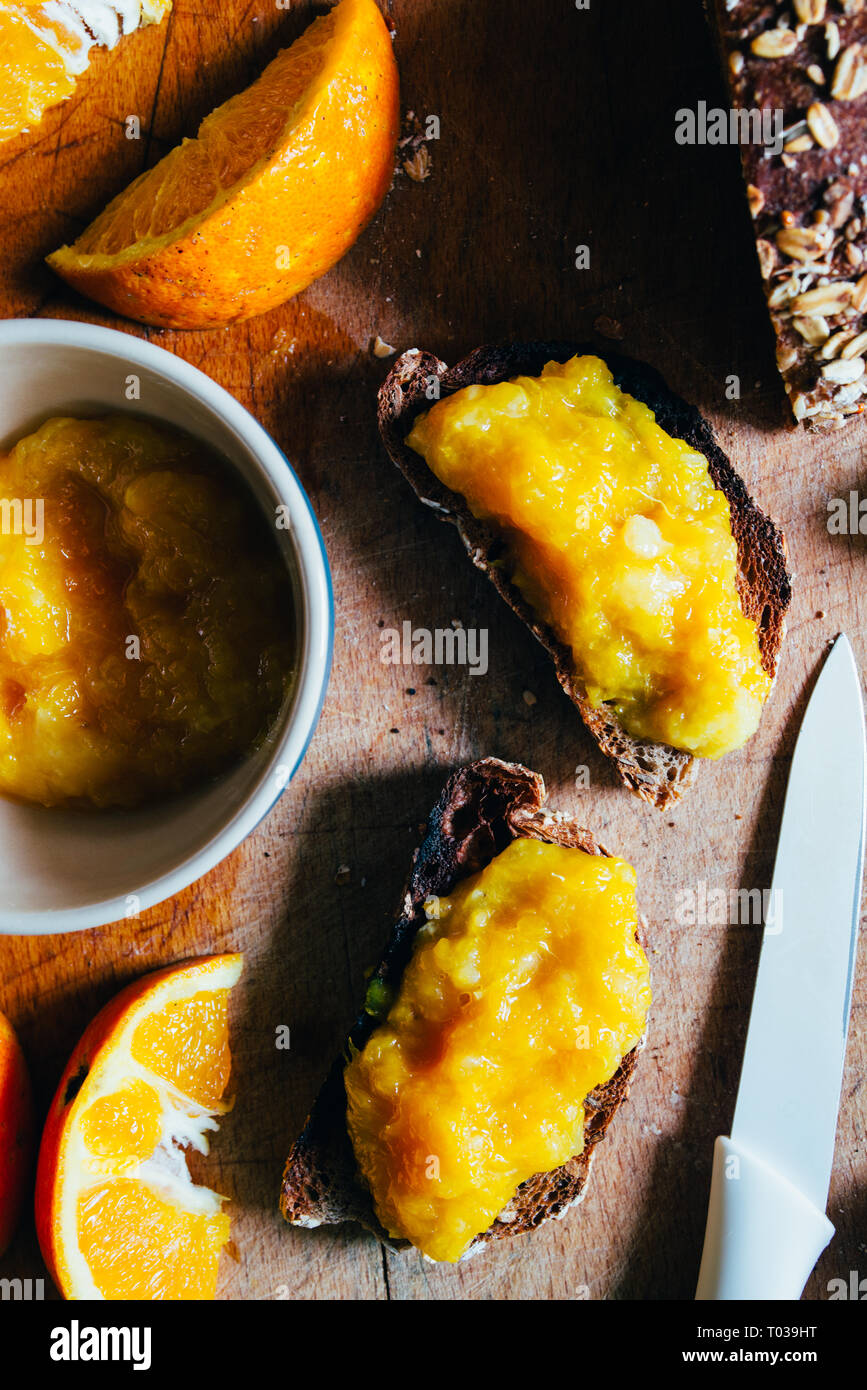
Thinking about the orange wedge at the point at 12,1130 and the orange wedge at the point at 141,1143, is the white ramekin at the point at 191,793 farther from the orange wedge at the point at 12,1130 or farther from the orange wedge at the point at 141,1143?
the orange wedge at the point at 12,1130

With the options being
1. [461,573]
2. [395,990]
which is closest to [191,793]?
[395,990]

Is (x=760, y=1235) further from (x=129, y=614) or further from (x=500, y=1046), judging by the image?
(x=129, y=614)

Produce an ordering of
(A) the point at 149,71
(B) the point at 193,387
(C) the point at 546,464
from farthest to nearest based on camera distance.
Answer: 1. (A) the point at 149,71
2. (C) the point at 546,464
3. (B) the point at 193,387

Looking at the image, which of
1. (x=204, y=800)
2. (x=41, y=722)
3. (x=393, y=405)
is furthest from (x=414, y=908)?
(x=393, y=405)

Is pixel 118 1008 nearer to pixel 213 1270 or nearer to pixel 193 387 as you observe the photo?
pixel 213 1270

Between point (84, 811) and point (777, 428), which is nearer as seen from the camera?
point (84, 811)

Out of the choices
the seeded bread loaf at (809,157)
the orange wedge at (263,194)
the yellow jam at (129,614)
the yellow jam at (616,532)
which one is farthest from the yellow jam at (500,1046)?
the orange wedge at (263,194)

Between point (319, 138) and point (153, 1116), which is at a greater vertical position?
point (319, 138)

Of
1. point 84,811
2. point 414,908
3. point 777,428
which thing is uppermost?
point 777,428
